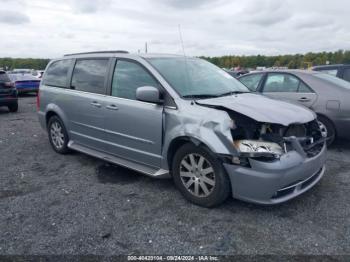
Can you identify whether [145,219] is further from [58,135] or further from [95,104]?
Result: [58,135]

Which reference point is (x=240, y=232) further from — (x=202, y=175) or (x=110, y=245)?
(x=110, y=245)

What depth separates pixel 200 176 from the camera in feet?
12.1

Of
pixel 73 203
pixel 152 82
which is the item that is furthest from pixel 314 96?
pixel 73 203

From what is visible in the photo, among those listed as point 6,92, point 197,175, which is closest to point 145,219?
point 197,175

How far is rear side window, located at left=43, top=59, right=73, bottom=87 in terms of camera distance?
565 cm

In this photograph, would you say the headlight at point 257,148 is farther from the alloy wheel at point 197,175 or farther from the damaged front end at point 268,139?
the alloy wheel at point 197,175

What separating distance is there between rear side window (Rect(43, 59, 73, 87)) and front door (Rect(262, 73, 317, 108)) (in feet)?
12.1

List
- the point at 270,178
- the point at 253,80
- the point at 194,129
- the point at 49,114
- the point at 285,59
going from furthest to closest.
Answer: the point at 285,59, the point at 253,80, the point at 49,114, the point at 194,129, the point at 270,178

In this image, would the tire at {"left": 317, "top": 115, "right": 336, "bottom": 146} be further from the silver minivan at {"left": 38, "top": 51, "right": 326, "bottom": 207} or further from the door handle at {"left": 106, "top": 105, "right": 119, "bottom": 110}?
the door handle at {"left": 106, "top": 105, "right": 119, "bottom": 110}

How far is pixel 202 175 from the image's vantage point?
12.0 ft

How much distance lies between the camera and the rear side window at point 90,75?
15.8 feet

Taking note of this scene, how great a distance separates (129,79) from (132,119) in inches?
23.4

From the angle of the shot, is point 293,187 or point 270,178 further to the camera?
point 293,187

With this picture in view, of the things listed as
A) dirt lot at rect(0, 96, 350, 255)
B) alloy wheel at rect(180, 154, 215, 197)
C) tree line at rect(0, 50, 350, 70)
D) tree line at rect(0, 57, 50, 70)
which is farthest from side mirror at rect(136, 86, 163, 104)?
tree line at rect(0, 57, 50, 70)
